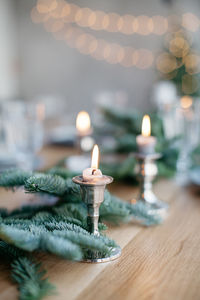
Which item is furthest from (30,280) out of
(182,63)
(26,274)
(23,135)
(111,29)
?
(111,29)

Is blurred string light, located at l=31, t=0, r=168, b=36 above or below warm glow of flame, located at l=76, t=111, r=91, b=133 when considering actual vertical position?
above

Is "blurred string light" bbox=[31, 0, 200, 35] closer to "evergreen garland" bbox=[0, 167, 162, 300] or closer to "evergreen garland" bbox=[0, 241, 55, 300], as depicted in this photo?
"evergreen garland" bbox=[0, 167, 162, 300]

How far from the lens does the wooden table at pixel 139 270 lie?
0.43m

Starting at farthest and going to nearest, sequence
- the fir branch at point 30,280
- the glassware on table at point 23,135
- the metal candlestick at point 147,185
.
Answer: the glassware on table at point 23,135 → the metal candlestick at point 147,185 → the fir branch at point 30,280

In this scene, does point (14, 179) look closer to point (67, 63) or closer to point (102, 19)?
point (102, 19)

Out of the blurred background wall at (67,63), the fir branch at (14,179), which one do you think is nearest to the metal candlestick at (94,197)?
the fir branch at (14,179)

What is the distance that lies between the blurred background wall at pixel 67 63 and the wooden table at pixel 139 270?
4.21 m

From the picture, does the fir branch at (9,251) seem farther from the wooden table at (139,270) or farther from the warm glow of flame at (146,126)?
the warm glow of flame at (146,126)

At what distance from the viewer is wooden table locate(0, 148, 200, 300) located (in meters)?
0.43

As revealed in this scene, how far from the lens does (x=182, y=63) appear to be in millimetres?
4293

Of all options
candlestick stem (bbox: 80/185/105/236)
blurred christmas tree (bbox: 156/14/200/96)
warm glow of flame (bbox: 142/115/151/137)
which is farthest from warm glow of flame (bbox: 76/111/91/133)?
blurred christmas tree (bbox: 156/14/200/96)

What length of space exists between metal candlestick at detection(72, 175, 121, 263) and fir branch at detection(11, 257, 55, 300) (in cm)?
9

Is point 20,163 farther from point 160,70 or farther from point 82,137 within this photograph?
point 160,70

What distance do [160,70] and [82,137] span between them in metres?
3.56
